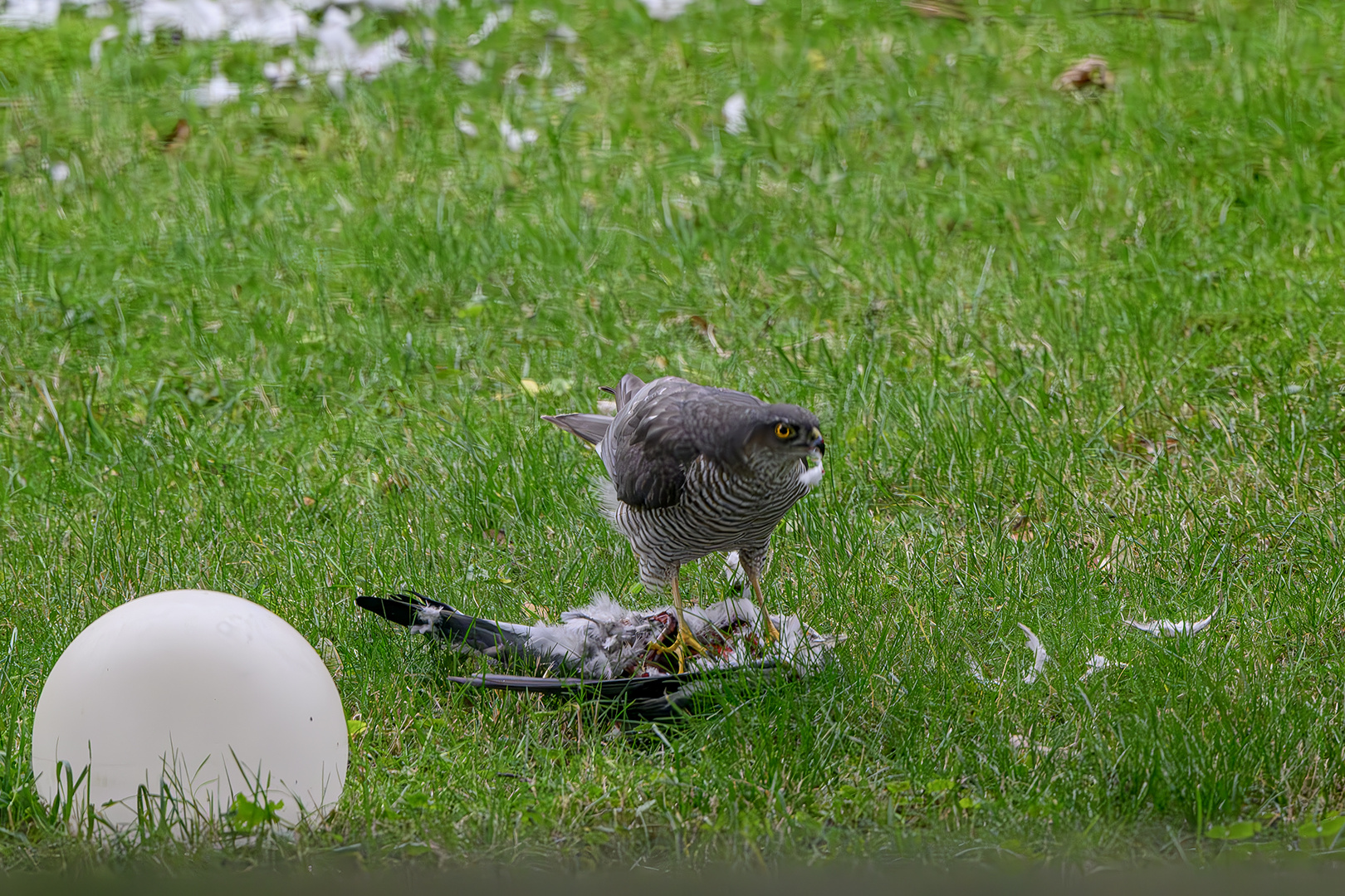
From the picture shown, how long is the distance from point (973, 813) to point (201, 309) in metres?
4.74

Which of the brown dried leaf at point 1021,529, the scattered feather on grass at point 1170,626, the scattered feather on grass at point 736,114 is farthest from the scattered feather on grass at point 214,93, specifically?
the scattered feather on grass at point 1170,626

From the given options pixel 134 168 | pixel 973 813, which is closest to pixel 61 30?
pixel 134 168

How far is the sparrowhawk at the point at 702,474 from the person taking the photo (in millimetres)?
3367

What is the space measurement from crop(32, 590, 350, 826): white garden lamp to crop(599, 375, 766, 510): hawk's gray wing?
1276mm

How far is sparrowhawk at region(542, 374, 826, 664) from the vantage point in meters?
3.37

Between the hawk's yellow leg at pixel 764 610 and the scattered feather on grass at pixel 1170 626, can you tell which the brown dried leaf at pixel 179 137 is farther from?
the scattered feather on grass at pixel 1170 626

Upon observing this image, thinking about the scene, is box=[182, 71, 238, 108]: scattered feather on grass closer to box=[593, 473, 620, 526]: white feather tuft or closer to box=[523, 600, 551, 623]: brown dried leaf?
box=[593, 473, 620, 526]: white feather tuft

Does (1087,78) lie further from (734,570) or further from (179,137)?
(179,137)

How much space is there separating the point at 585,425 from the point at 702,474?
1183 mm

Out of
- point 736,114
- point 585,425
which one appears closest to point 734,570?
point 585,425

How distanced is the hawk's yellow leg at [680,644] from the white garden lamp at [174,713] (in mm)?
1279

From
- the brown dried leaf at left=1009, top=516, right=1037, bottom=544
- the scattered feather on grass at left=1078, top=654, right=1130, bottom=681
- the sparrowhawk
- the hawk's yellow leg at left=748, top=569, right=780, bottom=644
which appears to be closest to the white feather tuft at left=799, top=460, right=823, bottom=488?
the sparrowhawk

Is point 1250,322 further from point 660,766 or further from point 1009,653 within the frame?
point 660,766

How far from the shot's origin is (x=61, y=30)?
8.38 metres
